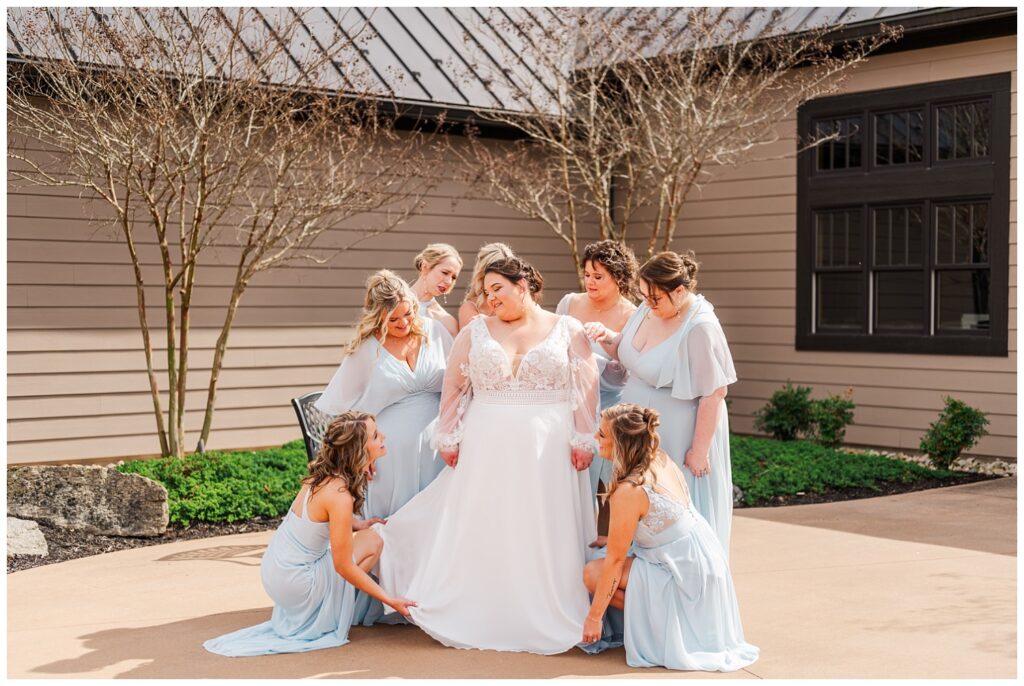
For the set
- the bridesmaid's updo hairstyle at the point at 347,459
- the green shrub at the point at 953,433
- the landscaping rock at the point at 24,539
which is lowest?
the landscaping rock at the point at 24,539

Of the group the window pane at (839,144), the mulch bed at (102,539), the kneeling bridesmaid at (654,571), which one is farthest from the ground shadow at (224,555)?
the window pane at (839,144)

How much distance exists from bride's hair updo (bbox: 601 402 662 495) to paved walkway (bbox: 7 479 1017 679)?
82cm

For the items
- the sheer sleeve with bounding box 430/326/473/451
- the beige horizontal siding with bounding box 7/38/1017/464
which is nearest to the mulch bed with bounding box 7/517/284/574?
the beige horizontal siding with bounding box 7/38/1017/464

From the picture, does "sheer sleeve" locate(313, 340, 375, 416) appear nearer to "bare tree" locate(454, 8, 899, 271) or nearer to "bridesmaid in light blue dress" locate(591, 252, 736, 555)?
"bridesmaid in light blue dress" locate(591, 252, 736, 555)

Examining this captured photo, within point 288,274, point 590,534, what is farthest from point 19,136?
point 590,534

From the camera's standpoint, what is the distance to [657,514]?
501cm

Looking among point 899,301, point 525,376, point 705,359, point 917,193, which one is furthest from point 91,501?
point 917,193

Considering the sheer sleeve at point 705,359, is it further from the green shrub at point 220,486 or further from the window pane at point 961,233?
the window pane at point 961,233

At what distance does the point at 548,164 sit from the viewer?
1260 centimetres

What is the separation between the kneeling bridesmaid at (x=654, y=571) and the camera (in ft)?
16.2

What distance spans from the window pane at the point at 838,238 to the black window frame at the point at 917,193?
0.31ft

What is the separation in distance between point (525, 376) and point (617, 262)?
1077mm

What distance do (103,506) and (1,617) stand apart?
2.06m

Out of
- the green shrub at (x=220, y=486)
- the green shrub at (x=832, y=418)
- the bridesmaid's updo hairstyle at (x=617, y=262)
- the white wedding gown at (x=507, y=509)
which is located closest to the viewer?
the white wedding gown at (x=507, y=509)
